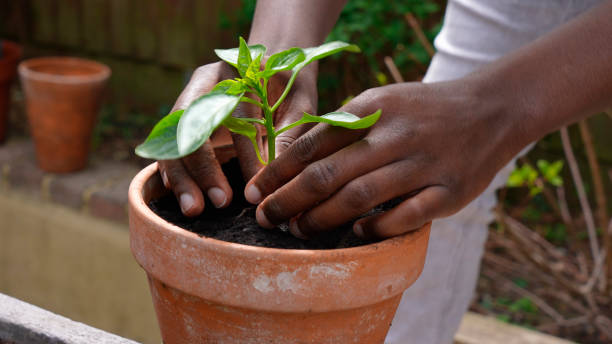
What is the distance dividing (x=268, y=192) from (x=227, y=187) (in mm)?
59

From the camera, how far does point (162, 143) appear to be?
0.75 metres

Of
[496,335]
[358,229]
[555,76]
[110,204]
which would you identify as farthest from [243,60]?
[110,204]

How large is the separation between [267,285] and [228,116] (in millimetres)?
209

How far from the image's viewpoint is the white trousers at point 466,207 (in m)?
1.33

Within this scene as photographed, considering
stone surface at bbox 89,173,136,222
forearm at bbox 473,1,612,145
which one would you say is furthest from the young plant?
stone surface at bbox 89,173,136,222

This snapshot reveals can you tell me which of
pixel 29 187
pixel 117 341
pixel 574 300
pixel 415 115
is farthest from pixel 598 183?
pixel 29 187

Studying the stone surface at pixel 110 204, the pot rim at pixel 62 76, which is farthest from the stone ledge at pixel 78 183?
the pot rim at pixel 62 76

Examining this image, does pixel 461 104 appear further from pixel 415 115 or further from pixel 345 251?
pixel 345 251

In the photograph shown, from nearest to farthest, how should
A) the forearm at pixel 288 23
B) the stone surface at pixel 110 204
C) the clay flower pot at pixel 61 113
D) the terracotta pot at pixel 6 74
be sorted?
1. the forearm at pixel 288 23
2. the stone surface at pixel 110 204
3. the clay flower pot at pixel 61 113
4. the terracotta pot at pixel 6 74

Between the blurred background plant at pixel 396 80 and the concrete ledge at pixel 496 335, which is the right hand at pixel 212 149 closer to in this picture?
the blurred background plant at pixel 396 80

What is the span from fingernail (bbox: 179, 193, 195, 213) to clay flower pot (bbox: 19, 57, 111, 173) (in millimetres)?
1923

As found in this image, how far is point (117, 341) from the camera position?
82cm

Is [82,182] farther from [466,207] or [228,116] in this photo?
[228,116]

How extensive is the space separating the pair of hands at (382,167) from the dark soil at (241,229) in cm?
2
